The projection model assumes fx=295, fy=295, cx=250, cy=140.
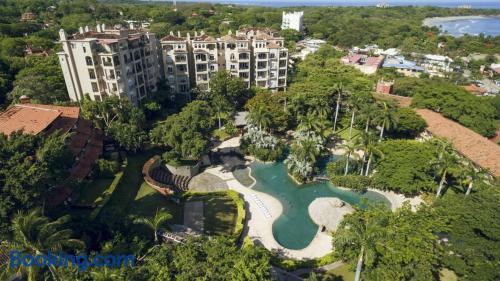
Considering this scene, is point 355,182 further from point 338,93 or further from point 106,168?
point 106,168

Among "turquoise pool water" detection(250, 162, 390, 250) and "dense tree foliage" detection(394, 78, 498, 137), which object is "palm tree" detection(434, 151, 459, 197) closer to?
"turquoise pool water" detection(250, 162, 390, 250)

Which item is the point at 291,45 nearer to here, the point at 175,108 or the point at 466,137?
the point at 175,108

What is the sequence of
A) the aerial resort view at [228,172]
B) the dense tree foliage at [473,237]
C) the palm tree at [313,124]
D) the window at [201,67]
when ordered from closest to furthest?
the aerial resort view at [228,172] → the dense tree foliage at [473,237] → the palm tree at [313,124] → the window at [201,67]

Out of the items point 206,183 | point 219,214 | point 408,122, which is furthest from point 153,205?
point 408,122

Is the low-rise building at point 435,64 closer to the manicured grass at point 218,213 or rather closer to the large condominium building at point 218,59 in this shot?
the large condominium building at point 218,59

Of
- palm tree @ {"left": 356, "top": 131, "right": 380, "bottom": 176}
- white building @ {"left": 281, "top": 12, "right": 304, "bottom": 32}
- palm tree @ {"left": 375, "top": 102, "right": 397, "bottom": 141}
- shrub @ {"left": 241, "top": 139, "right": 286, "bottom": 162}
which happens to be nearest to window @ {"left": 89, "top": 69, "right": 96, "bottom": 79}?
shrub @ {"left": 241, "top": 139, "right": 286, "bottom": 162}

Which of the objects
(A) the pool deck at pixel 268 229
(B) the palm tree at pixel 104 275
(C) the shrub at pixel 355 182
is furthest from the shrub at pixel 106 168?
(C) the shrub at pixel 355 182

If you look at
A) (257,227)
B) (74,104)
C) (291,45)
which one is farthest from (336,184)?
(291,45)
